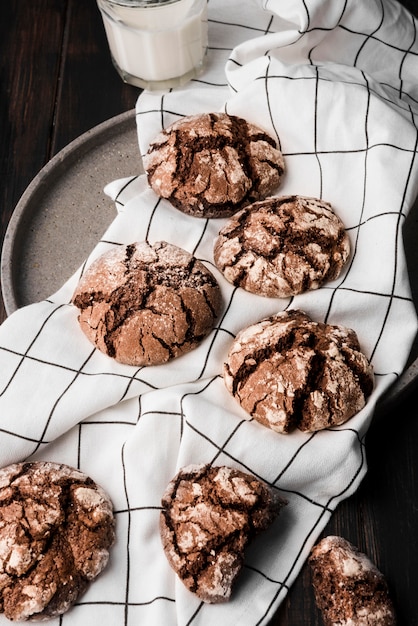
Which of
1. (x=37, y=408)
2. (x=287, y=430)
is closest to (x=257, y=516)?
(x=287, y=430)

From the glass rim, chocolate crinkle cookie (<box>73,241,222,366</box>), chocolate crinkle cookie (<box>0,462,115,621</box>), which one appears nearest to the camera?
chocolate crinkle cookie (<box>0,462,115,621</box>)

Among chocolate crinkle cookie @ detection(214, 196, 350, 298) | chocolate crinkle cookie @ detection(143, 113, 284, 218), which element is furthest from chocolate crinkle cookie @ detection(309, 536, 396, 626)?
chocolate crinkle cookie @ detection(143, 113, 284, 218)

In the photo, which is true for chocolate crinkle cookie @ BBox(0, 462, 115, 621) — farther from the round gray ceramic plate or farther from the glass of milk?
the glass of milk

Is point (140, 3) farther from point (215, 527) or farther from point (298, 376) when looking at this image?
point (215, 527)

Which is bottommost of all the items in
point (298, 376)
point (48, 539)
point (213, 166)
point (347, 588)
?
point (347, 588)

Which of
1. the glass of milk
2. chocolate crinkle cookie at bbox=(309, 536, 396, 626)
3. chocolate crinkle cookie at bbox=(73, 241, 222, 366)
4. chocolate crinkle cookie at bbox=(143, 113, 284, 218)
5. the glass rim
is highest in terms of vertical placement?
the glass rim

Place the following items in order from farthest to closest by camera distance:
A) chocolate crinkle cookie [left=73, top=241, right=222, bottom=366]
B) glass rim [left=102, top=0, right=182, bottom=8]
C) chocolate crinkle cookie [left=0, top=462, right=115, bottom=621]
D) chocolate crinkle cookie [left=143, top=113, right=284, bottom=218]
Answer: glass rim [left=102, top=0, right=182, bottom=8], chocolate crinkle cookie [left=143, top=113, right=284, bottom=218], chocolate crinkle cookie [left=73, top=241, right=222, bottom=366], chocolate crinkle cookie [left=0, top=462, right=115, bottom=621]

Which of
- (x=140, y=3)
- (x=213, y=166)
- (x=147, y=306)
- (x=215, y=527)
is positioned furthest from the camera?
(x=140, y=3)

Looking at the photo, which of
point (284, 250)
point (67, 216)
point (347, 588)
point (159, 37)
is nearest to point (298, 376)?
point (284, 250)
